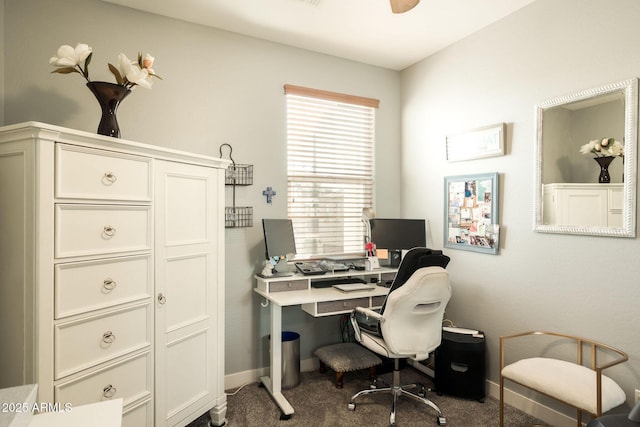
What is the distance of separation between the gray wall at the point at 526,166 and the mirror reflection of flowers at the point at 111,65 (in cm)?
240

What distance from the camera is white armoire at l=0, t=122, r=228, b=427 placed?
4.88ft

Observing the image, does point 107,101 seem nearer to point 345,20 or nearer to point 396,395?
point 345,20

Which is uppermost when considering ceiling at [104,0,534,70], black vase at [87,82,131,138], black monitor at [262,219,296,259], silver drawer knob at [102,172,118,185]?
ceiling at [104,0,534,70]

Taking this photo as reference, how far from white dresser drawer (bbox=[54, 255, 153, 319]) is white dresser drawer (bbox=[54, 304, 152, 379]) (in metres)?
0.06

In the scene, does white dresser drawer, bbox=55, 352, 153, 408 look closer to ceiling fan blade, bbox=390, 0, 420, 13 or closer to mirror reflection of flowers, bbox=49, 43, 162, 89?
mirror reflection of flowers, bbox=49, 43, 162, 89

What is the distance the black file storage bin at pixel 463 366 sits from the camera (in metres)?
2.60

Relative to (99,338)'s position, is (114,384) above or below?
below

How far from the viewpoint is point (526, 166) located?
2.51 meters

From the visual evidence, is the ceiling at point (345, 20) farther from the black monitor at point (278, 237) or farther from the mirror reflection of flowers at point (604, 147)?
the black monitor at point (278, 237)

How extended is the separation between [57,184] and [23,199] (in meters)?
0.14

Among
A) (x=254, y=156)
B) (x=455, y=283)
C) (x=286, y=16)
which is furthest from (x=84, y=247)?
(x=455, y=283)

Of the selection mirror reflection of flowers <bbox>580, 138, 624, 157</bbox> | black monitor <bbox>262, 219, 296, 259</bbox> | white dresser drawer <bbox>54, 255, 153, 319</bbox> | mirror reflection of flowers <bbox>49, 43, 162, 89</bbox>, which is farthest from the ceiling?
white dresser drawer <bbox>54, 255, 153, 319</bbox>

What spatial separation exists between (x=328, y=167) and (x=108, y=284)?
84.1 inches

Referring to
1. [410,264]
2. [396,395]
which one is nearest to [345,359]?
[396,395]
